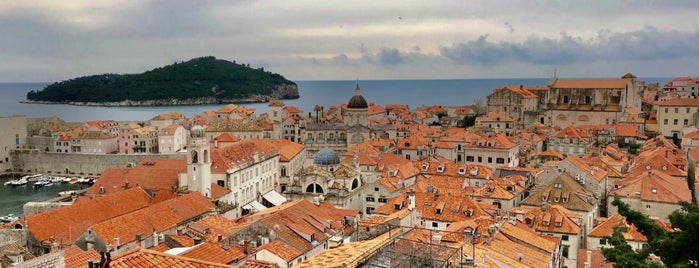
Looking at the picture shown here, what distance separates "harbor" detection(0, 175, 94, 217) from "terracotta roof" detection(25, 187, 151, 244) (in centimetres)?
2872

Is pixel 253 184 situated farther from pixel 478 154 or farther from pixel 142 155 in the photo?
pixel 142 155

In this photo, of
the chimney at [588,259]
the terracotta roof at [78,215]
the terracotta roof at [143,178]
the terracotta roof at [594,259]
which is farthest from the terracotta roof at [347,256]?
the terracotta roof at [143,178]

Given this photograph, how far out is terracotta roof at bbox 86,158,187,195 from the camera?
4559 centimetres

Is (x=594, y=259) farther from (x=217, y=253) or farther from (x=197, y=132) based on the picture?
(x=197, y=132)

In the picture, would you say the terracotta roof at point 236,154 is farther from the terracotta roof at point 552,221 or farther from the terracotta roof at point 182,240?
the terracotta roof at point 552,221

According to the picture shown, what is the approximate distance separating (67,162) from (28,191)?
41.2 ft

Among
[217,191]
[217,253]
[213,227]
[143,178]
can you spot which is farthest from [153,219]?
[143,178]

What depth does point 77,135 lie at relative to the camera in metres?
94.2

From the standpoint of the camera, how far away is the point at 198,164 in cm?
4322

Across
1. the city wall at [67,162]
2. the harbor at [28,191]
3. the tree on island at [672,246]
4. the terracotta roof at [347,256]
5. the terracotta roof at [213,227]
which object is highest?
the tree on island at [672,246]

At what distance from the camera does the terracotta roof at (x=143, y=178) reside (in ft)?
150

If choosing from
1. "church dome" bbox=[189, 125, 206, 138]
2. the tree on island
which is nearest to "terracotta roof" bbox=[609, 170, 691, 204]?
the tree on island

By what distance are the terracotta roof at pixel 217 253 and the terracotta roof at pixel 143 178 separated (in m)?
22.6

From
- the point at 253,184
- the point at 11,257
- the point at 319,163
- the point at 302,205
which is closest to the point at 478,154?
the point at 319,163
